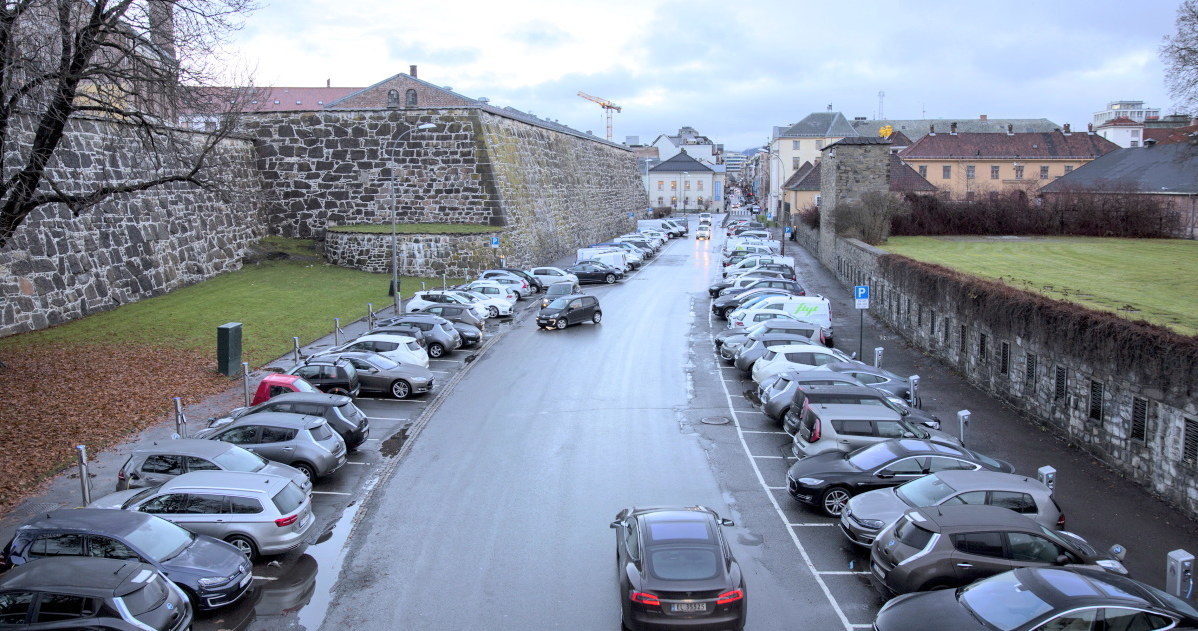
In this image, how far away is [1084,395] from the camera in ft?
58.4

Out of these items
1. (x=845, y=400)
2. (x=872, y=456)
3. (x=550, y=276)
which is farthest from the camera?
(x=550, y=276)

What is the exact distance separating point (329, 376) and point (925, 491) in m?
14.3

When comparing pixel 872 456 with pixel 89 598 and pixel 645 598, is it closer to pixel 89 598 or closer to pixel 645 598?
pixel 645 598

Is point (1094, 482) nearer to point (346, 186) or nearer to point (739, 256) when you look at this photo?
point (739, 256)

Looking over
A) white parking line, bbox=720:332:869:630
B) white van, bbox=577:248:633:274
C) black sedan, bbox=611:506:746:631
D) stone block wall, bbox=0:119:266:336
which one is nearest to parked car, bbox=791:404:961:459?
white parking line, bbox=720:332:869:630

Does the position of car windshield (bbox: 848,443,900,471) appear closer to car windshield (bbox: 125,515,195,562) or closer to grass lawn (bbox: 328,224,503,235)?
car windshield (bbox: 125,515,195,562)

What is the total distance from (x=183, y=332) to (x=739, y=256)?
33638 mm

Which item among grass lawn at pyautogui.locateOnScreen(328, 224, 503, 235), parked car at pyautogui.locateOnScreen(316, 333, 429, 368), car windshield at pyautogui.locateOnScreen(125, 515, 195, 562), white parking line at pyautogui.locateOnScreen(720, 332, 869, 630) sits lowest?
white parking line at pyautogui.locateOnScreen(720, 332, 869, 630)

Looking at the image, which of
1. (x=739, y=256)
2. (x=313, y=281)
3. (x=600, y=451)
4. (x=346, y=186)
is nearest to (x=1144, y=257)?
(x=739, y=256)

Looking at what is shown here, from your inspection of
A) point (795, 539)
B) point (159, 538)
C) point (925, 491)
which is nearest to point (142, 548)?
point (159, 538)

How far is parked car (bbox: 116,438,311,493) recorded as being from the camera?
1405 centimetres

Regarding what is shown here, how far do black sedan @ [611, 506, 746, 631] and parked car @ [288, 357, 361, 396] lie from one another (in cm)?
1234

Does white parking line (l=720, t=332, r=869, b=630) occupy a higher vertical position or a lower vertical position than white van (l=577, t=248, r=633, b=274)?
lower

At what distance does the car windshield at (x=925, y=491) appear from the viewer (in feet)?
42.3
